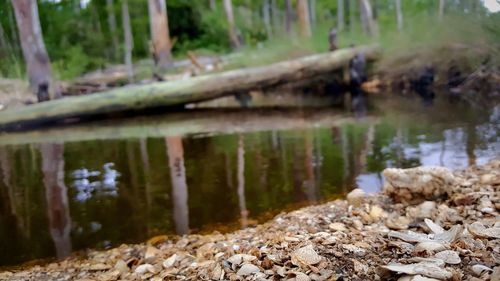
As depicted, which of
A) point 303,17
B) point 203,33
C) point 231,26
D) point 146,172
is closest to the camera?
point 146,172

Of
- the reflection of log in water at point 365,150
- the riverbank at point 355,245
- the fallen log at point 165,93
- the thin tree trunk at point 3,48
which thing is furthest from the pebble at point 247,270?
the thin tree trunk at point 3,48

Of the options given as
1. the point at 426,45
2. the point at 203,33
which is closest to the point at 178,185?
the point at 426,45

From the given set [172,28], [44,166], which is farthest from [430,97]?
[172,28]

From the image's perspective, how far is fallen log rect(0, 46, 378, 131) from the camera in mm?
9289

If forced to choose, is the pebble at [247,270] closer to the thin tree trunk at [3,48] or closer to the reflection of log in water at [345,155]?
the reflection of log in water at [345,155]

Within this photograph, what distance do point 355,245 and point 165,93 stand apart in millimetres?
8337

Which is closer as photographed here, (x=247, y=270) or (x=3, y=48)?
(x=247, y=270)

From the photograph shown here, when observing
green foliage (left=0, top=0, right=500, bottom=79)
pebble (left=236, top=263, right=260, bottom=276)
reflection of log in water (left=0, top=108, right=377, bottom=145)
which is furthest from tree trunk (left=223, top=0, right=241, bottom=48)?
pebble (left=236, top=263, right=260, bottom=276)

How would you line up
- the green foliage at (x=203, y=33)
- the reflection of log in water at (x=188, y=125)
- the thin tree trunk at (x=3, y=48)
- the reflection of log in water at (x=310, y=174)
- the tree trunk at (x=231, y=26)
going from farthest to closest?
1. the tree trunk at (x=231, y=26)
2. the thin tree trunk at (x=3, y=48)
3. the green foliage at (x=203, y=33)
4. the reflection of log in water at (x=188, y=125)
5. the reflection of log in water at (x=310, y=174)

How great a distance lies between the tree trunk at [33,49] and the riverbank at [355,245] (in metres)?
9.05

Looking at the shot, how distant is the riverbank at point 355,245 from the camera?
1.90m

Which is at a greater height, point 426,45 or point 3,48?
point 3,48

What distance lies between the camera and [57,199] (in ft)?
14.4

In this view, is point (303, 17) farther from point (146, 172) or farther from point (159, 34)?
point (146, 172)
